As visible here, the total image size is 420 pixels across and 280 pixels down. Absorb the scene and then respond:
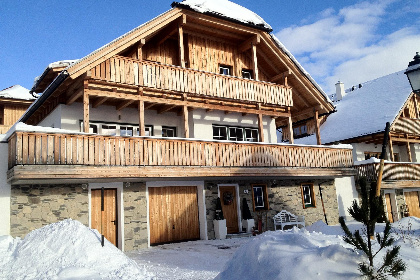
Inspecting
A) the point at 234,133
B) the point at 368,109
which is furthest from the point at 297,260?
the point at 368,109

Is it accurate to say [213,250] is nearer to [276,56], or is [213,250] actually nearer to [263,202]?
[263,202]

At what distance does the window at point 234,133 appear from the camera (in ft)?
57.5

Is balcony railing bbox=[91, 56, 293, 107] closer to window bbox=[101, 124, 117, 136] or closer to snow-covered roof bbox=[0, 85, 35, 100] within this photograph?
window bbox=[101, 124, 117, 136]

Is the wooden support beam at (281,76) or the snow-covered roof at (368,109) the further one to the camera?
the snow-covered roof at (368,109)

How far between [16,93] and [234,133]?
15727 millimetres

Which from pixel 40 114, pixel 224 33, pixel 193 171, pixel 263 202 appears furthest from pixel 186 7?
pixel 263 202

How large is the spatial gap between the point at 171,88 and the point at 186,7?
11.7 ft

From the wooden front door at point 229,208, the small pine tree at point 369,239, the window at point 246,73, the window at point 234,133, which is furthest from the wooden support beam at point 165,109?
the small pine tree at point 369,239

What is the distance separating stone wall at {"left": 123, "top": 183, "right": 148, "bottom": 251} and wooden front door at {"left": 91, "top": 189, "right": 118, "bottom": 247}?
0.43 meters

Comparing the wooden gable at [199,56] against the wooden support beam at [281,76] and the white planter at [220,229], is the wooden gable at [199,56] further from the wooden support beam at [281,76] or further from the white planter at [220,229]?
the white planter at [220,229]

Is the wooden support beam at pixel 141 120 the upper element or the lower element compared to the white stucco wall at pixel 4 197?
upper

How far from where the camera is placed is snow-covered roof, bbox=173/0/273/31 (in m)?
15.7

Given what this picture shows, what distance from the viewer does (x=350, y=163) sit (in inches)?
734

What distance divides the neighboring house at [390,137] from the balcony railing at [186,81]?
659 centimetres
